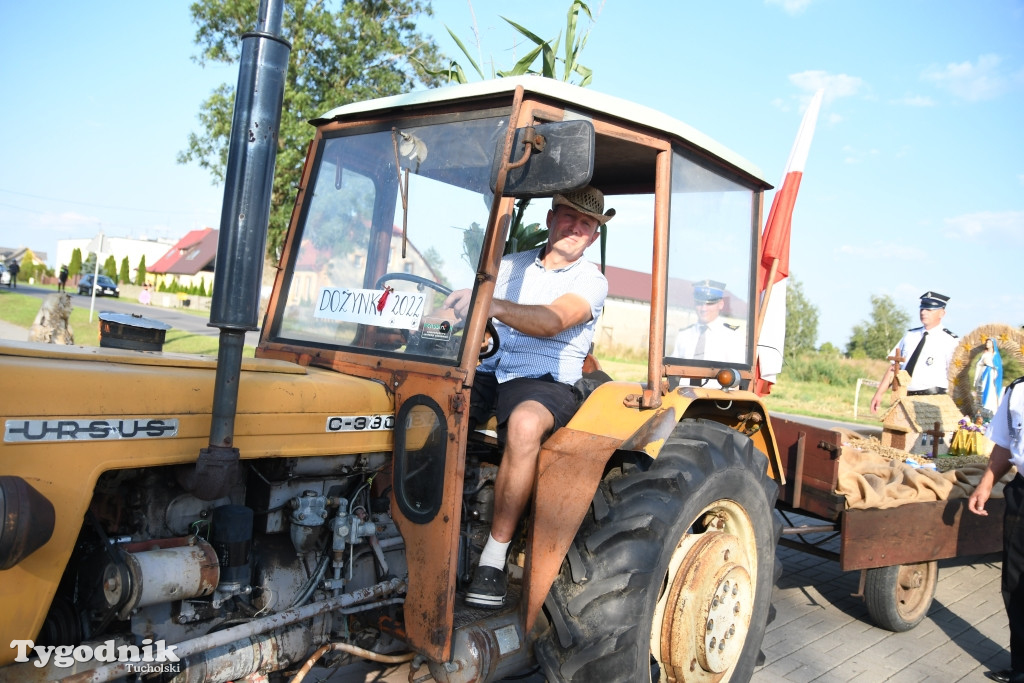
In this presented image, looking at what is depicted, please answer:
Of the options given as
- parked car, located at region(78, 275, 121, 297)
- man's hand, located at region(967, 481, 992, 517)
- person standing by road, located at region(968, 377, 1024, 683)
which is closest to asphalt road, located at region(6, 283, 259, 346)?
parked car, located at region(78, 275, 121, 297)

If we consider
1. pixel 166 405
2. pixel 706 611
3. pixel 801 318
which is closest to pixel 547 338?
pixel 706 611

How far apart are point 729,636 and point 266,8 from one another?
2.75 metres

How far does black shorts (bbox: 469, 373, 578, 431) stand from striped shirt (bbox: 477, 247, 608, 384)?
1.9 inches

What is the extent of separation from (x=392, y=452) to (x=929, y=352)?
5935mm

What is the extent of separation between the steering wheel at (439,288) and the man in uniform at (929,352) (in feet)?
17.0

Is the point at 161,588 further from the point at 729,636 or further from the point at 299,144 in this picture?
the point at 299,144

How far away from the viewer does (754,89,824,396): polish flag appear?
15.1 feet

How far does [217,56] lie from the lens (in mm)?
20328

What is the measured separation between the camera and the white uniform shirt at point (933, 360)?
699 centimetres

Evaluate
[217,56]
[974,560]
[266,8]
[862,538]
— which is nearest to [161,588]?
[266,8]

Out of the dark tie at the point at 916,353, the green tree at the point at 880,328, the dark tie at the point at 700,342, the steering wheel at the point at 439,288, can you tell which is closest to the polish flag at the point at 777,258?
the dark tie at the point at 700,342

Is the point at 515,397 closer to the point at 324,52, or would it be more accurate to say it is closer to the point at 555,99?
the point at 555,99

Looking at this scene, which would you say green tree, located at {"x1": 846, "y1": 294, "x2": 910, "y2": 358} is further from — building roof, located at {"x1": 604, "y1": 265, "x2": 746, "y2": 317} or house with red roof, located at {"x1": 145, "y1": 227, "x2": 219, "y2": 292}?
house with red roof, located at {"x1": 145, "y1": 227, "x2": 219, "y2": 292}

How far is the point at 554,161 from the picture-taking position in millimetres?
A: 2375
